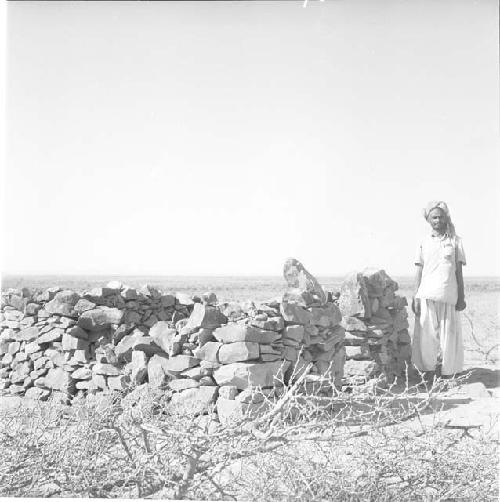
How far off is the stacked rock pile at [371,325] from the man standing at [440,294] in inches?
21.1

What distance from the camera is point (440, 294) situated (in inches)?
309

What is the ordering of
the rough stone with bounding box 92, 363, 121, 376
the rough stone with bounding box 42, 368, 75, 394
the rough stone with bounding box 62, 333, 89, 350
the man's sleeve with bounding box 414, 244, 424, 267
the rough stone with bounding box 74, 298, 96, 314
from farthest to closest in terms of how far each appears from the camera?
the man's sleeve with bounding box 414, 244, 424, 267, the rough stone with bounding box 74, 298, 96, 314, the rough stone with bounding box 62, 333, 89, 350, the rough stone with bounding box 42, 368, 75, 394, the rough stone with bounding box 92, 363, 121, 376

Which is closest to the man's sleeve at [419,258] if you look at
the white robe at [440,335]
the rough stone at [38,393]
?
the white robe at [440,335]

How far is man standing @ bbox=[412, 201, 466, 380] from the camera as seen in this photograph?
308 inches

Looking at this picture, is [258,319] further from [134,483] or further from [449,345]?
[449,345]

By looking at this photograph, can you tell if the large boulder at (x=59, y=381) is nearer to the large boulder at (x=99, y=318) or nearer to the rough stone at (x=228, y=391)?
the large boulder at (x=99, y=318)

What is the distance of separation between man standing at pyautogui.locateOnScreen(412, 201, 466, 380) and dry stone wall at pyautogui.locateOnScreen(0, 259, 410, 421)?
2.10ft

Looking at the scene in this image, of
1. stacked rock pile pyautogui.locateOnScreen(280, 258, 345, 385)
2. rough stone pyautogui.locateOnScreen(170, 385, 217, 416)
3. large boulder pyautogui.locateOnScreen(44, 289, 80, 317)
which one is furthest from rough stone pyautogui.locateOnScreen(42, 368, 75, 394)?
stacked rock pile pyautogui.locateOnScreen(280, 258, 345, 385)

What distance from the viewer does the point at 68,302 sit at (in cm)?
729

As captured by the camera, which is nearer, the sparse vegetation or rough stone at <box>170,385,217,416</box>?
the sparse vegetation

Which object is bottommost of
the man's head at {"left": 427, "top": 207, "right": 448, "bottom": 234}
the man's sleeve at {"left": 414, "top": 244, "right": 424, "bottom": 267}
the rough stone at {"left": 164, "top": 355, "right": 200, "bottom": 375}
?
the rough stone at {"left": 164, "top": 355, "right": 200, "bottom": 375}

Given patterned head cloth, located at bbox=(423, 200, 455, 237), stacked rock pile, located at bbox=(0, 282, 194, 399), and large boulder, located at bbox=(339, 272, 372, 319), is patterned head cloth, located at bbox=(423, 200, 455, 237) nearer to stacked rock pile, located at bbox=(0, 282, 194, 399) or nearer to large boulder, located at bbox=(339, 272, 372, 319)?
large boulder, located at bbox=(339, 272, 372, 319)

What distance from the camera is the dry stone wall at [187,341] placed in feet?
19.1

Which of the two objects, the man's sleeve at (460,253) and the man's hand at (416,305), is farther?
A: the man's hand at (416,305)
